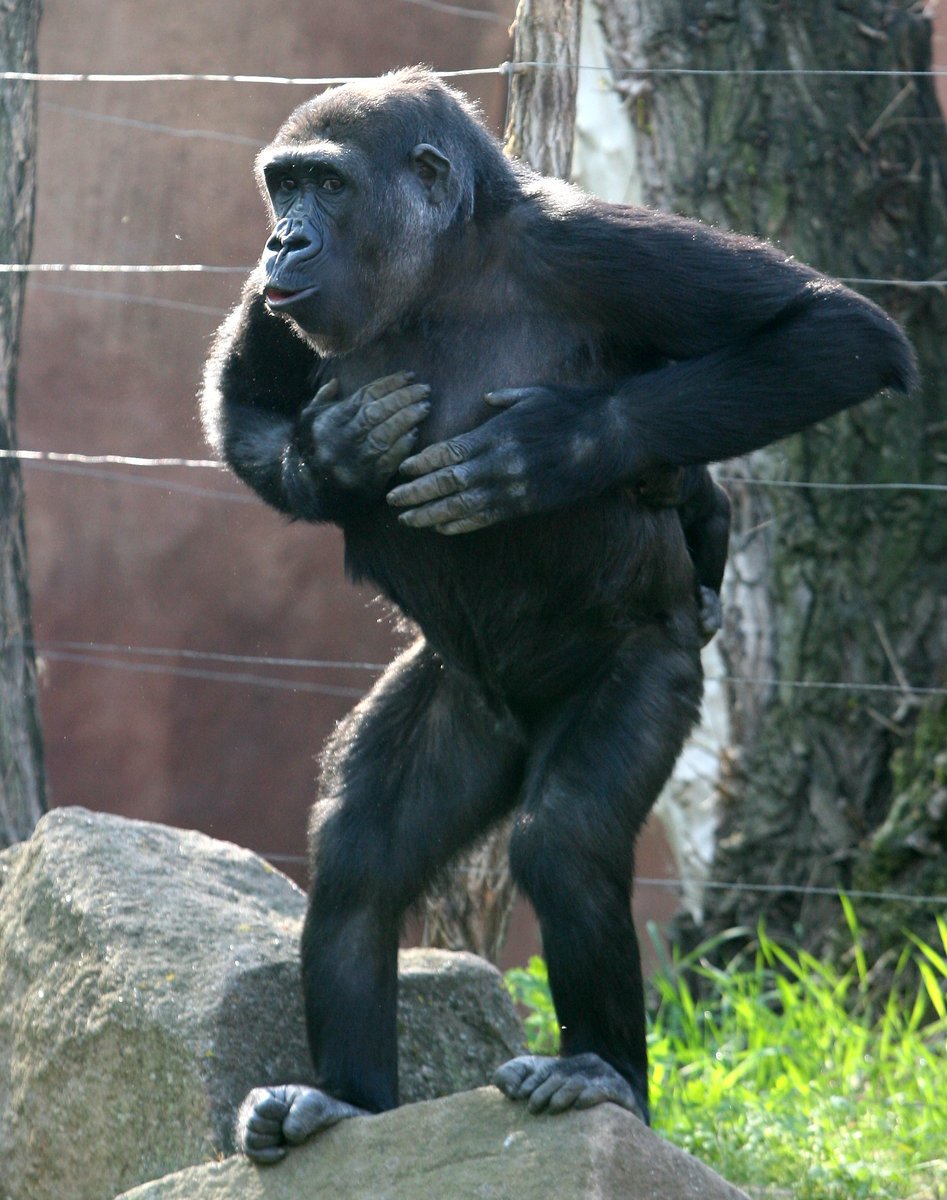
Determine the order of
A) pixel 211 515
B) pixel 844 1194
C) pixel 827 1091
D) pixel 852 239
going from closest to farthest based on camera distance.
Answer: pixel 844 1194
pixel 827 1091
pixel 852 239
pixel 211 515

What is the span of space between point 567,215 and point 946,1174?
2337mm

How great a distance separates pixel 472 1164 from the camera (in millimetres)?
2689

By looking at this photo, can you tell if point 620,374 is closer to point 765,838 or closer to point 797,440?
point 797,440

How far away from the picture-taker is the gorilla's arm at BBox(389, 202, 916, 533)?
2920 millimetres

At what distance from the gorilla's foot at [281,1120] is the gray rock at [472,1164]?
1.0 inches

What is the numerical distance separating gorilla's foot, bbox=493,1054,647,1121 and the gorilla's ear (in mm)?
1638

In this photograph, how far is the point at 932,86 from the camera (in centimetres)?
539

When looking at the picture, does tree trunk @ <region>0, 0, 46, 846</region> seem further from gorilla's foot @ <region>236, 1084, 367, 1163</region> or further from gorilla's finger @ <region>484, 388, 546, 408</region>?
gorilla's finger @ <region>484, 388, 546, 408</region>

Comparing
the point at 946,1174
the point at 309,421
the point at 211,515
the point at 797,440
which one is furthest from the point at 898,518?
the point at 211,515

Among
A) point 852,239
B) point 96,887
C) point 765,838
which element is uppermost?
point 852,239

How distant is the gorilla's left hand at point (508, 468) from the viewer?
290cm

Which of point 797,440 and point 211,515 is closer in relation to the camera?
point 797,440

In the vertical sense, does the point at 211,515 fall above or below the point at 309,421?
below

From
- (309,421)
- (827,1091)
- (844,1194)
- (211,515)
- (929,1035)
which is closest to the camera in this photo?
(309,421)
